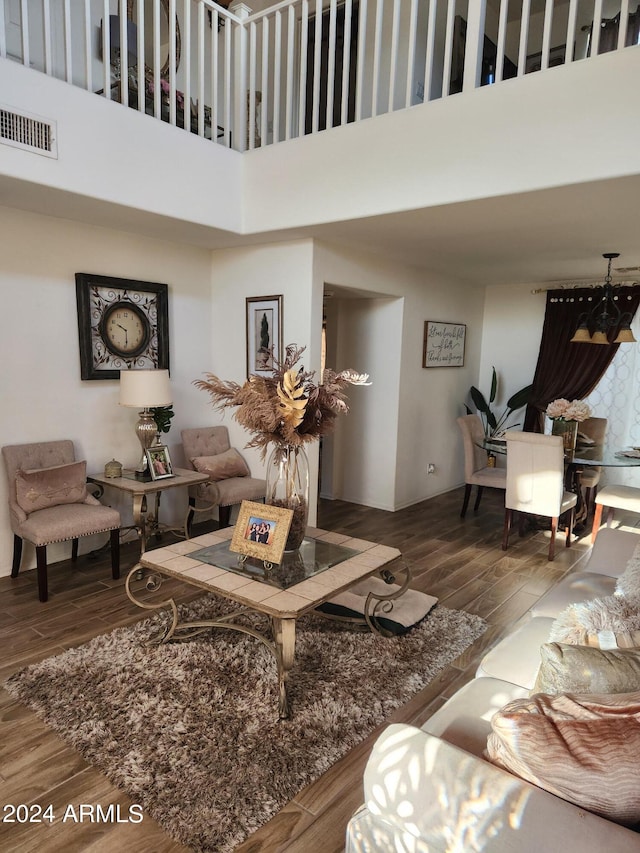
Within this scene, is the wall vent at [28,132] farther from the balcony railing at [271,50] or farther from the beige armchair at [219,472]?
the beige armchair at [219,472]

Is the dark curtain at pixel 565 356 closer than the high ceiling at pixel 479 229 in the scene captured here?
No

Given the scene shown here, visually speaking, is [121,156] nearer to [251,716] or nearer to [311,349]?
[311,349]

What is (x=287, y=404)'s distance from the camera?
2.35m

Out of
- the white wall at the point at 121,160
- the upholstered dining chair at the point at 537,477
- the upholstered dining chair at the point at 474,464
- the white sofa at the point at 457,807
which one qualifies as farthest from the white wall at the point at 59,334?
the white sofa at the point at 457,807

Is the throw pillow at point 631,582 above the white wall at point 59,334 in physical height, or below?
below

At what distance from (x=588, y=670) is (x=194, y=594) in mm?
2521

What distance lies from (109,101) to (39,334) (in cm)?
152

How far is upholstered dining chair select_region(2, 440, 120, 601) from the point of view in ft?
10.7

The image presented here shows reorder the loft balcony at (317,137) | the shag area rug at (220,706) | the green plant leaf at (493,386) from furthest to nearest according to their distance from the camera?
the green plant leaf at (493,386), the loft balcony at (317,137), the shag area rug at (220,706)

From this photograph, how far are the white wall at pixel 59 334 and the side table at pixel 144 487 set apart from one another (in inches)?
9.5

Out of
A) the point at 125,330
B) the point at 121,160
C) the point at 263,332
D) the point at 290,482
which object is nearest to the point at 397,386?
the point at 263,332

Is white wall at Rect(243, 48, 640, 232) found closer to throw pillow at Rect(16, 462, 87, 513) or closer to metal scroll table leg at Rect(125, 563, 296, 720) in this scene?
throw pillow at Rect(16, 462, 87, 513)

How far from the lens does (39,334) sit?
3.68 metres

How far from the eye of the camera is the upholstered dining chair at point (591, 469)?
4.93 metres
